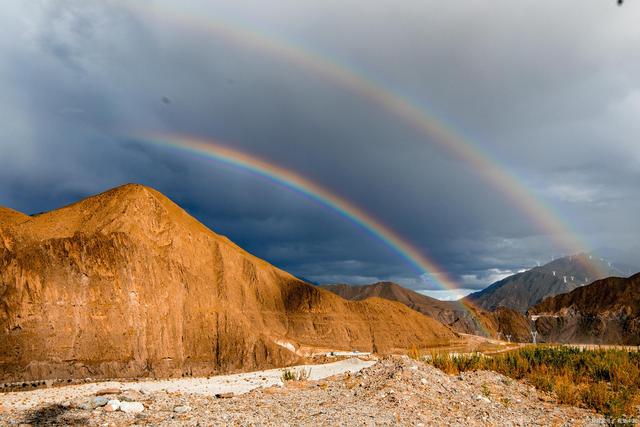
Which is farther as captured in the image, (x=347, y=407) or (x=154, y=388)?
(x=154, y=388)

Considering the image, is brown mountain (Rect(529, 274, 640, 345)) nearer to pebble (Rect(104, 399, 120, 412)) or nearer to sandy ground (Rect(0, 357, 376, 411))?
sandy ground (Rect(0, 357, 376, 411))

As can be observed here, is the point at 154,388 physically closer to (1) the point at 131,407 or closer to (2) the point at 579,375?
(1) the point at 131,407

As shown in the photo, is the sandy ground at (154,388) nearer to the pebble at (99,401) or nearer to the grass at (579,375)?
the grass at (579,375)

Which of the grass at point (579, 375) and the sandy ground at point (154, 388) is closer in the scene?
the grass at point (579, 375)

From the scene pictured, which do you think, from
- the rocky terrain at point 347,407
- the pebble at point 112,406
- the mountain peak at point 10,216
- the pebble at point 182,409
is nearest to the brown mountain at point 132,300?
the mountain peak at point 10,216

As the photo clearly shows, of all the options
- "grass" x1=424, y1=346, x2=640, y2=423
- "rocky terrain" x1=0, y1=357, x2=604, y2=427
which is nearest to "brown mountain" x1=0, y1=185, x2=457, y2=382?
"rocky terrain" x1=0, y1=357, x2=604, y2=427

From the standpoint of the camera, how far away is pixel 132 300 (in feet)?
206

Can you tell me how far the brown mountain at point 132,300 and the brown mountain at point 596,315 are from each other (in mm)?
65114

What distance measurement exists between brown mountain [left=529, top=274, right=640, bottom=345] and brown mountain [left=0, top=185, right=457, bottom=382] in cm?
6511

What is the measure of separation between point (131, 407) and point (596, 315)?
14391 centimetres

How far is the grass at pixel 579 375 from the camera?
13.7 m

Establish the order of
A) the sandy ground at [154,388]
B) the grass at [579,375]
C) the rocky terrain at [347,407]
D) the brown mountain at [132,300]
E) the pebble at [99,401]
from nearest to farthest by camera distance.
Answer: the rocky terrain at [347,407] → the pebble at [99,401] → the grass at [579,375] → the sandy ground at [154,388] → the brown mountain at [132,300]

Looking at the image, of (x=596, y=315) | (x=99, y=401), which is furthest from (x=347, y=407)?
(x=596, y=315)

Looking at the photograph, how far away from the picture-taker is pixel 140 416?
10.7 m
